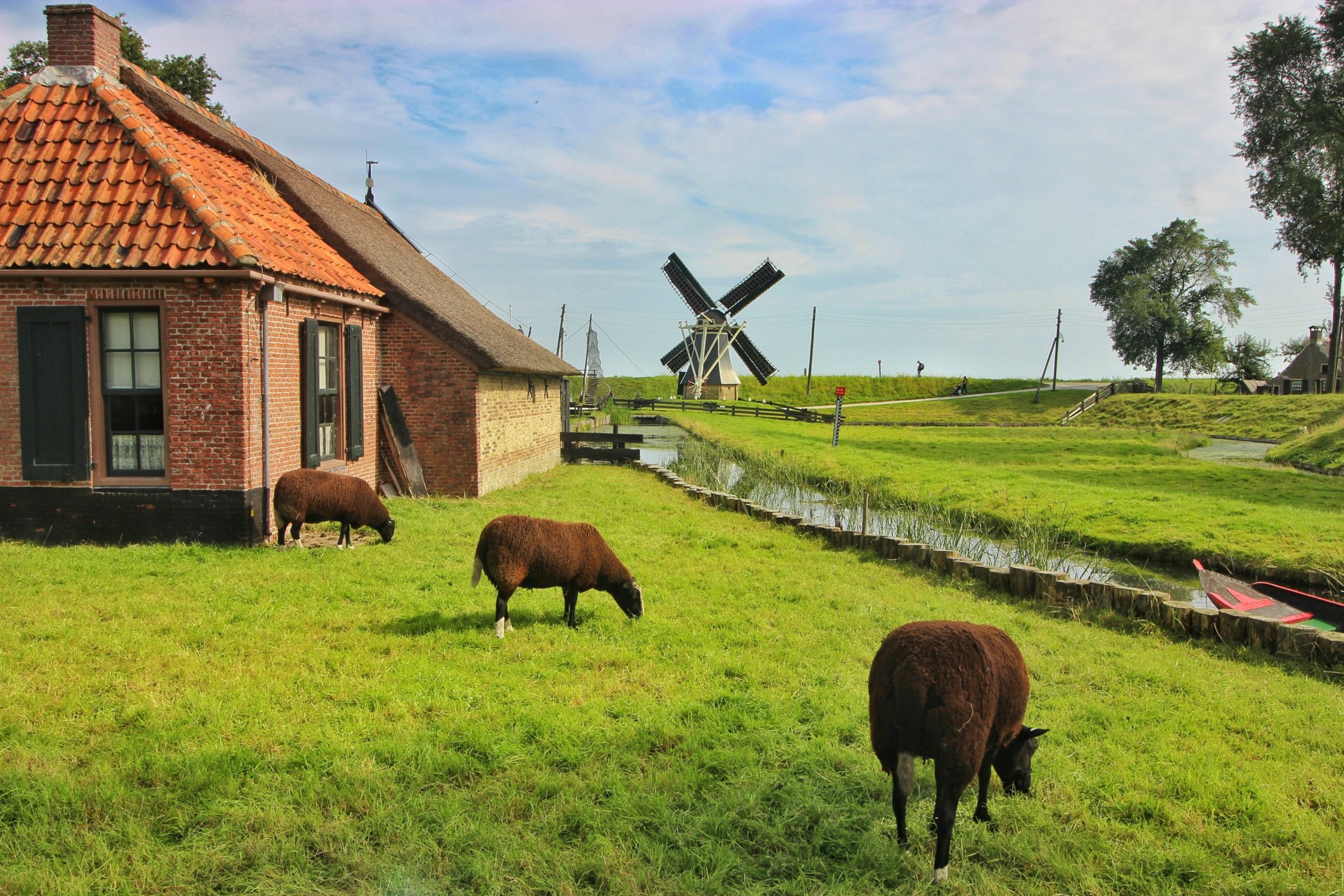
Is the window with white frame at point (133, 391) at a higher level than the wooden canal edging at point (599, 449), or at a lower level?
higher

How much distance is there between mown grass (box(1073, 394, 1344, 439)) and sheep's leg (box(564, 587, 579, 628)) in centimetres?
3483

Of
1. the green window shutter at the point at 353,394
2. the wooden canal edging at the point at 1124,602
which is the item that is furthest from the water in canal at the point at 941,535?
the green window shutter at the point at 353,394

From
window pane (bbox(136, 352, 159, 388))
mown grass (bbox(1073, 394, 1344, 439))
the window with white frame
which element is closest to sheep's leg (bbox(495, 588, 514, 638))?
the window with white frame

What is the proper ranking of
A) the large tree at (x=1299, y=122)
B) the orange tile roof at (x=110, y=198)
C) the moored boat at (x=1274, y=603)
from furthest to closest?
the large tree at (x=1299, y=122), the orange tile roof at (x=110, y=198), the moored boat at (x=1274, y=603)

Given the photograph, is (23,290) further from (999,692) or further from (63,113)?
(999,692)

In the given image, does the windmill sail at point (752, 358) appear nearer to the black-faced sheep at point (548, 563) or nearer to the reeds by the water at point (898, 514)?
the reeds by the water at point (898, 514)

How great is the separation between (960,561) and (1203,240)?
2415 inches

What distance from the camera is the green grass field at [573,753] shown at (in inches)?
150

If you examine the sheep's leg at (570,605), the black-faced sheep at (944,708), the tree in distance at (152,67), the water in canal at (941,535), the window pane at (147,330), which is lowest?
the water in canal at (941,535)

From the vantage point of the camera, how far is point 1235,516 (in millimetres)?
13867

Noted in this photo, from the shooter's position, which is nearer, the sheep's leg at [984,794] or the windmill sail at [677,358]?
the sheep's leg at [984,794]

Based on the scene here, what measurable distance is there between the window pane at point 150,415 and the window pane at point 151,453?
11 cm

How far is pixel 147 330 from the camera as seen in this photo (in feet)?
32.6

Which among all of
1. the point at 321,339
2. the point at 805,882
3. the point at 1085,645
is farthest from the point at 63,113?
the point at 1085,645
